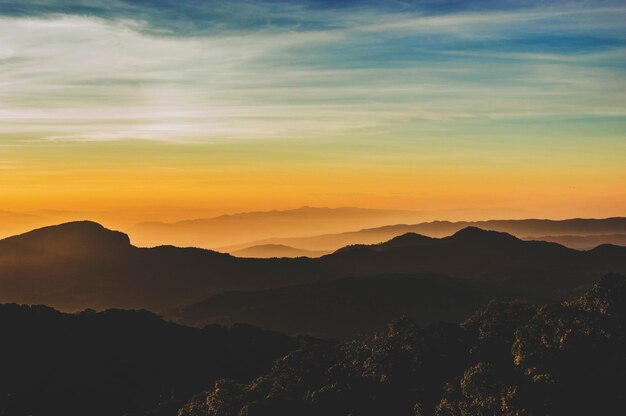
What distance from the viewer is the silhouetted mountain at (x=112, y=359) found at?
77.4 metres

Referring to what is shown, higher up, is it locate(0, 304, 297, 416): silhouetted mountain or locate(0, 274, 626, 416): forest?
locate(0, 274, 626, 416): forest

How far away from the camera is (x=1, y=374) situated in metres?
89.1

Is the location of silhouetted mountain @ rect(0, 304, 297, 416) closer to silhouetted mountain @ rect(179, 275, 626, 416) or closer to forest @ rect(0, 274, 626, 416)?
forest @ rect(0, 274, 626, 416)

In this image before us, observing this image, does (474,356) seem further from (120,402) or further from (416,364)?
(120,402)

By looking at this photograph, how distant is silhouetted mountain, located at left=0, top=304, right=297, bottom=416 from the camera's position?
7744 centimetres

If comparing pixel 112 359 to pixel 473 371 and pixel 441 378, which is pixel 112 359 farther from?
pixel 473 371

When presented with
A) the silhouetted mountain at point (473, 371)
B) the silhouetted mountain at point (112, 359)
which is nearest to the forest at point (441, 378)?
the silhouetted mountain at point (473, 371)

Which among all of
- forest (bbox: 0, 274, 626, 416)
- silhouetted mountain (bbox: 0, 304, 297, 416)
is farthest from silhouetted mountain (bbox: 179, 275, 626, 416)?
silhouetted mountain (bbox: 0, 304, 297, 416)

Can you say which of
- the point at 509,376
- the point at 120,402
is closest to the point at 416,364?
the point at 509,376


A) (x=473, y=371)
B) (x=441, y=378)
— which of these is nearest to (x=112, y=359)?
(x=441, y=378)

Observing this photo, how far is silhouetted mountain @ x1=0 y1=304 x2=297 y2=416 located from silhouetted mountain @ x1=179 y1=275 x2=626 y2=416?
2483cm

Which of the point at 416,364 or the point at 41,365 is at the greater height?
the point at 416,364

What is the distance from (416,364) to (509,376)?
28.4 ft

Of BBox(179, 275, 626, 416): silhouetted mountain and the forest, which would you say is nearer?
BBox(179, 275, 626, 416): silhouetted mountain
